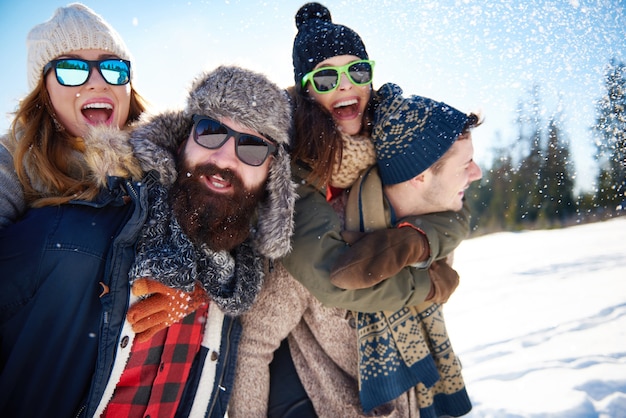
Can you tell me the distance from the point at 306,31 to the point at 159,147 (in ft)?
4.63

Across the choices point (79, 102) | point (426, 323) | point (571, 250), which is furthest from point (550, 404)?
point (571, 250)

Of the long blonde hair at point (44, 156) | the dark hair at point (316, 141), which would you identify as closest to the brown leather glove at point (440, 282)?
the dark hair at point (316, 141)

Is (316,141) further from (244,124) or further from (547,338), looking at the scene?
(547,338)

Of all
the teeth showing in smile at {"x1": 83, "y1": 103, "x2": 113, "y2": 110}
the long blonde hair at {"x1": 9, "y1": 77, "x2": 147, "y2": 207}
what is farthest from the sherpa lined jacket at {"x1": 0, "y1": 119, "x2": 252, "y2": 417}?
the teeth showing in smile at {"x1": 83, "y1": 103, "x2": 113, "y2": 110}

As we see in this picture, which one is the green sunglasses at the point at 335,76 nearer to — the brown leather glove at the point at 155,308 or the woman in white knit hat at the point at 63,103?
the woman in white knit hat at the point at 63,103

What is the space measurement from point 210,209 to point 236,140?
38 centimetres

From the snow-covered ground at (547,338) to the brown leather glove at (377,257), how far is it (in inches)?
65.5

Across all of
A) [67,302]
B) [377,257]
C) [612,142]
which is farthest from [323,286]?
[612,142]

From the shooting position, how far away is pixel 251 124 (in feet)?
6.13

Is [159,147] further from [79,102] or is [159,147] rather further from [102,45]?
[102,45]

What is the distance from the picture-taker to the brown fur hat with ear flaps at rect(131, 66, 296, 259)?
1836 millimetres

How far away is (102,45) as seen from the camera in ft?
6.80

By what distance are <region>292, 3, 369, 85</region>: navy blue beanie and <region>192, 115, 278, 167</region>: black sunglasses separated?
78 cm

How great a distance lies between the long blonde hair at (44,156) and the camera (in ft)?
5.46
